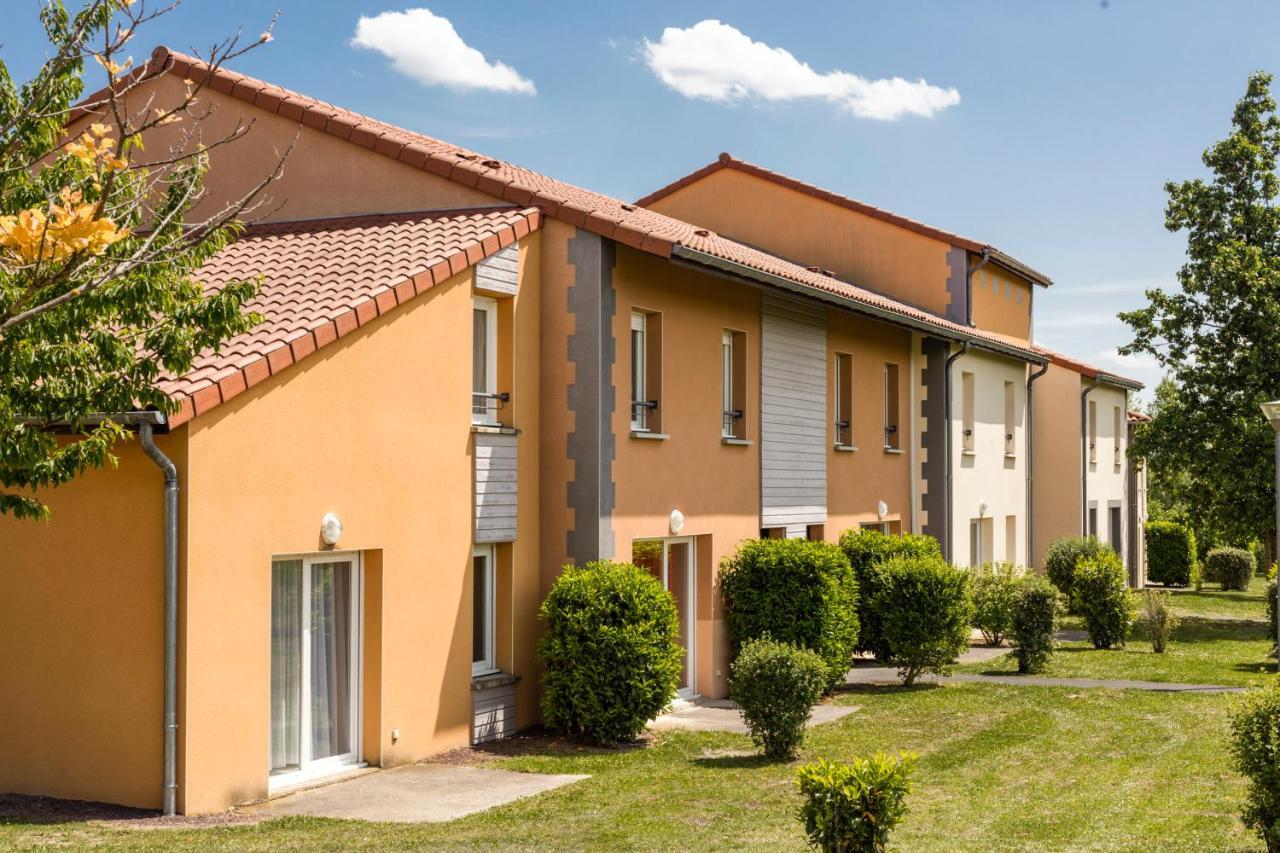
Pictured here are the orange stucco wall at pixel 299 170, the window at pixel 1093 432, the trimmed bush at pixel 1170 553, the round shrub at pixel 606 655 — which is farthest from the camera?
the trimmed bush at pixel 1170 553

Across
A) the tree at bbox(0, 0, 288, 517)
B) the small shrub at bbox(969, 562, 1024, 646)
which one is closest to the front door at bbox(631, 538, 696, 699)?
the small shrub at bbox(969, 562, 1024, 646)

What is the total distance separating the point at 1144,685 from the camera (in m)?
17.6

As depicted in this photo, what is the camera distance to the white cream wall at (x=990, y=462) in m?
24.5

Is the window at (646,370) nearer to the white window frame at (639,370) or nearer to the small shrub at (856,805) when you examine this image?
the white window frame at (639,370)

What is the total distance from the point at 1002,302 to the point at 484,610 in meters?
18.0

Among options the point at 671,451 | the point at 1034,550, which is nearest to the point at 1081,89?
the point at 671,451

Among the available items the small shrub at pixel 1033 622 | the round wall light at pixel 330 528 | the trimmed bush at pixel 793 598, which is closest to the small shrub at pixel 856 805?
the round wall light at pixel 330 528

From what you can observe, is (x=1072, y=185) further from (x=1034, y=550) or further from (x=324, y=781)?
(x=1034, y=550)

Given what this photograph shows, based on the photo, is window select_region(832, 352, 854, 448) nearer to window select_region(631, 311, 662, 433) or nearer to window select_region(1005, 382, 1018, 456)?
window select_region(631, 311, 662, 433)

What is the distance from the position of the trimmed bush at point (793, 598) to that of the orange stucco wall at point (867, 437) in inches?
133

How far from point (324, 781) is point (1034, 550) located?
2344 centimetres

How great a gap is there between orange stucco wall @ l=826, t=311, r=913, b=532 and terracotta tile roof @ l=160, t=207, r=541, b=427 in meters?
7.57

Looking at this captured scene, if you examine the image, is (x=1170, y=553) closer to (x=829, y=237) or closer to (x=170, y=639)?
(x=829, y=237)

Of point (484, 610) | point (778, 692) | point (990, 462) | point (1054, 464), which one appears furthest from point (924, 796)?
point (1054, 464)
